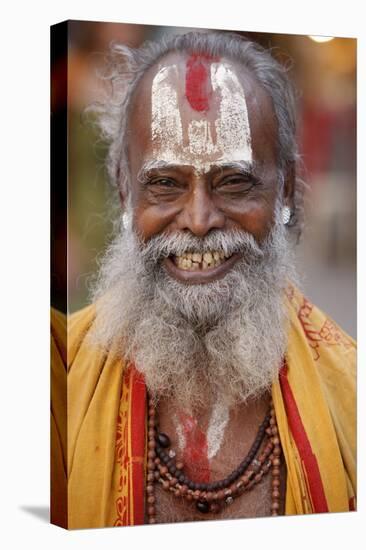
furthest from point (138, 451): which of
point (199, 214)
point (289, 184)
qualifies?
point (289, 184)

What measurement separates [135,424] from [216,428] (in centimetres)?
41

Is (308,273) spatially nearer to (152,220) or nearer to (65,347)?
(152,220)

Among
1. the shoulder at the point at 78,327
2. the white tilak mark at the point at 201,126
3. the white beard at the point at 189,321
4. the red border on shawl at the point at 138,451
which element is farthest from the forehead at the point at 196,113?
the red border on shawl at the point at 138,451

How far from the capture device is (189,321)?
567 centimetres

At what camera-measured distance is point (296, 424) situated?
578cm

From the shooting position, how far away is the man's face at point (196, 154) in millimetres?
5535

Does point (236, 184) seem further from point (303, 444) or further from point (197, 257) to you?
point (303, 444)

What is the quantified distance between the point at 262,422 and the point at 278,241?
878mm

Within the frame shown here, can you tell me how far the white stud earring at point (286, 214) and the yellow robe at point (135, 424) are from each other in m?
0.36

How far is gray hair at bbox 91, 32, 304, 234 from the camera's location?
5.59 meters

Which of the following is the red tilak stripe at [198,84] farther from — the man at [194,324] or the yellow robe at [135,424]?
the yellow robe at [135,424]

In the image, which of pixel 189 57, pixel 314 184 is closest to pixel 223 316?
pixel 314 184

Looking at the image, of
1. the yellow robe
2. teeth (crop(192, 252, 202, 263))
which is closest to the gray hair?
teeth (crop(192, 252, 202, 263))

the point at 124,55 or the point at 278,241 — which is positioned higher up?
the point at 124,55
